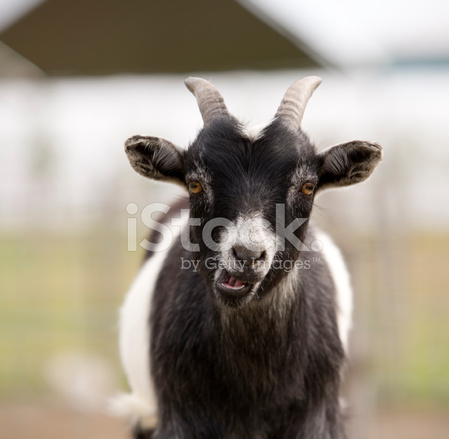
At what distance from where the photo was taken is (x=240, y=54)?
875 centimetres

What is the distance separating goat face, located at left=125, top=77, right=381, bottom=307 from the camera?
3045 mm

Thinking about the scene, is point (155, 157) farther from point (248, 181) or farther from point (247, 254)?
point (247, 254)

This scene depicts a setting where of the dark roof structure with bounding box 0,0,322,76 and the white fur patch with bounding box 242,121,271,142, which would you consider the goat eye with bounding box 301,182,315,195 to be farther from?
the dark roof structure with bounding box 0,0,322,76

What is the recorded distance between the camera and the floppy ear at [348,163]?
10.9ft

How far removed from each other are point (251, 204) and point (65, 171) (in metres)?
6.26

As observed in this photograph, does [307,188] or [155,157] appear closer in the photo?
[307,188]

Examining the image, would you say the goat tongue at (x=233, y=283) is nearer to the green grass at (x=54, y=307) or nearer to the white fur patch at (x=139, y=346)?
the white fur patch at (x=139, y=346)

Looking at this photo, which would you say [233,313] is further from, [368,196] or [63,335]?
[63,335]

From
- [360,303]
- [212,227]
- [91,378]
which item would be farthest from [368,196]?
[212,227]

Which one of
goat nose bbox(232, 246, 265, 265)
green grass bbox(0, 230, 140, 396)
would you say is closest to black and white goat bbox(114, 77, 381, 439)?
goat nose bbox(232, 246, 265, 265)

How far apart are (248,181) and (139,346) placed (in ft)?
5.99

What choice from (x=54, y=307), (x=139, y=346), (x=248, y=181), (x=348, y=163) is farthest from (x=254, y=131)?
(x=54, y=307)

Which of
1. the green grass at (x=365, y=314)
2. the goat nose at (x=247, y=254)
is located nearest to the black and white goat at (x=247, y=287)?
the goat nose at (x=247, y=254)

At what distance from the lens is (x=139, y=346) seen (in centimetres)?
450
